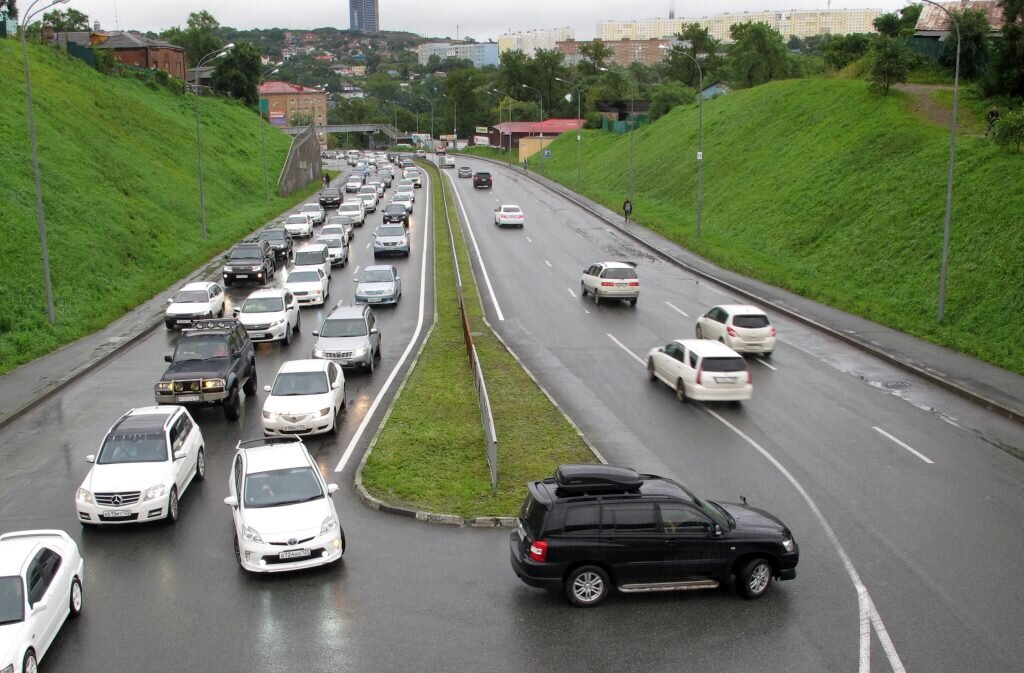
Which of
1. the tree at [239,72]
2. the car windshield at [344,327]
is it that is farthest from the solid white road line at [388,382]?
the tree at [239,72]

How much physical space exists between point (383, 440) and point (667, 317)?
15.7 metres

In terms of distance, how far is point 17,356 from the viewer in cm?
2509

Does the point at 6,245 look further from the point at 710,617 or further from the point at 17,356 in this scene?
the point at 710,617

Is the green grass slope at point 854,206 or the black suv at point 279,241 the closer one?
the green grass slope at point 854,206

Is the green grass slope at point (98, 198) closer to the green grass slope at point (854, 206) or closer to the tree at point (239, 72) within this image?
the green grass slope at point (854, 206)

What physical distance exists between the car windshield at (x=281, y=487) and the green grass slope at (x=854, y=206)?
1874 cm

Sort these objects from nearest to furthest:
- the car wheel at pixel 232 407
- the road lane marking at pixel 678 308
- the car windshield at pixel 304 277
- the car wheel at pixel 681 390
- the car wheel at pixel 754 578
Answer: the car wheel at pixel 754 578
the car wheel at pixel 232 407
the car wheel at pixel 681 390
the road lane marking at pixel 678 308
the car windshield at pixel 304 277

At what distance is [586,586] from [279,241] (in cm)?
3515

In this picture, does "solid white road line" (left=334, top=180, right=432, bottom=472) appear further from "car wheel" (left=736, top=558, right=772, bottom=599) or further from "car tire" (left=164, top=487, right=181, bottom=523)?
"car wheel" (left=736, top=558, right=772, bottom=599)

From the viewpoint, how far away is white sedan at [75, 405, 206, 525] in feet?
45.8

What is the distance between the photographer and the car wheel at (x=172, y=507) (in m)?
14.2

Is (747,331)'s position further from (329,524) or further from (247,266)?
(247,266)

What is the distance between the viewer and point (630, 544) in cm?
1176

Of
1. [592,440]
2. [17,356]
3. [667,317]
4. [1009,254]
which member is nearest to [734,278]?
[667,317]
